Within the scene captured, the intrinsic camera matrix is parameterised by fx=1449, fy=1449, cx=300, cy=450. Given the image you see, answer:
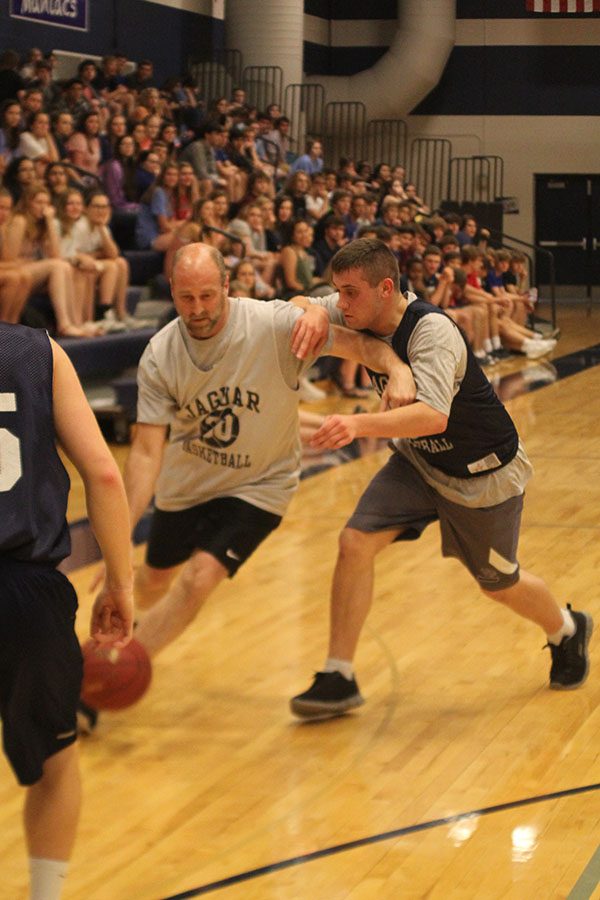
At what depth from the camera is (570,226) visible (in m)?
25.1

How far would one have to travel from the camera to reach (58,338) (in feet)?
33.0

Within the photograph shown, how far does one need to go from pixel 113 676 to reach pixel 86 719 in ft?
0.90

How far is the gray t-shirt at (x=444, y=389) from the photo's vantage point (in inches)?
159

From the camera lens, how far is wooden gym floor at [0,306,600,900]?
3354 mm

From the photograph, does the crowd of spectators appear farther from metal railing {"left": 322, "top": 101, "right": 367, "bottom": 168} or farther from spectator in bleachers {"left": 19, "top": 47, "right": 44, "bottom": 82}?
metal railing {"left": 322, "top": 101, "right": 367, "bottom": 168}

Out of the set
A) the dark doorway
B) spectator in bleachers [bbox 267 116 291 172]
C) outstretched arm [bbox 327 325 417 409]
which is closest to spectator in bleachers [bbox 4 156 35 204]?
outstretched arm [bbox 327 325 417 409]

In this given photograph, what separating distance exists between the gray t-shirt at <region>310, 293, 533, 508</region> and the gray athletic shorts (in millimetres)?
43

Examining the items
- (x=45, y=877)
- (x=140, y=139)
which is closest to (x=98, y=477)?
(x=45, y=877)

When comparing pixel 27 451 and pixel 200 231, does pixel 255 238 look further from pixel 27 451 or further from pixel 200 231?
pixel 27 451

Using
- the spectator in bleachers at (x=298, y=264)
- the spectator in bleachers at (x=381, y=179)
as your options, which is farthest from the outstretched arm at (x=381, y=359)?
the spectator in bleachers at (x=381, y=179)

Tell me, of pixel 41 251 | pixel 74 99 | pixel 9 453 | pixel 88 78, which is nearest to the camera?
pixel 9 453

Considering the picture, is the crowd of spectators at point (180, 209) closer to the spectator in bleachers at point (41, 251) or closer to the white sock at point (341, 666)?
the spectator in bleachers at point (41, 251)

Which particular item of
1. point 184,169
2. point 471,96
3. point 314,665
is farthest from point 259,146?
point 314,665

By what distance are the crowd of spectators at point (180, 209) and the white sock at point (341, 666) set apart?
18.2 feet
